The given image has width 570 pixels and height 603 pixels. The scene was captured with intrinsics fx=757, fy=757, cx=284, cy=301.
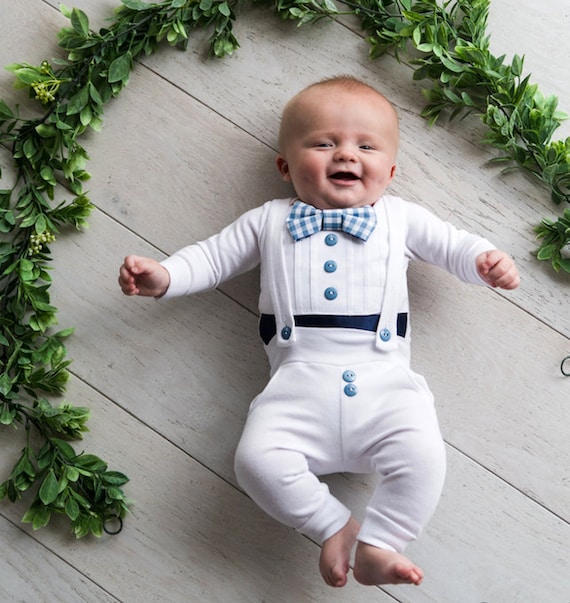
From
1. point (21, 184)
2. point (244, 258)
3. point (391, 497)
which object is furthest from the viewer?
point (21, 184)

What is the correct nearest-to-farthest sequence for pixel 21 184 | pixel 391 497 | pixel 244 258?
1. pixel 391 497
2. pixel 244 258
3. pixel 21 184

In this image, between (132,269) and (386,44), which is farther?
(386,44)

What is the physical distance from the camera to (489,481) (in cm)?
125

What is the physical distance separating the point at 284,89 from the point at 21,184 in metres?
0.49

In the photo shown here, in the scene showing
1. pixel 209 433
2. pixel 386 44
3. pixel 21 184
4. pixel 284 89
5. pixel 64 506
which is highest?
pixel 386 44

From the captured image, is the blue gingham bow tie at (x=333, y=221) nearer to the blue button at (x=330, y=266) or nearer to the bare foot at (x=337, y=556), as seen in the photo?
the blue button at (x=330, y=266)

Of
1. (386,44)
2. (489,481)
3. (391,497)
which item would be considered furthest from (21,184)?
(489,481)

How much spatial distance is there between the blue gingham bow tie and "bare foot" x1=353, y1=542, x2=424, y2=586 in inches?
18.3

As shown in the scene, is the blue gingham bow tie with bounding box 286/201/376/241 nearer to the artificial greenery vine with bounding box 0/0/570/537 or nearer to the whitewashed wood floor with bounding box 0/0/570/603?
the whitewashed wood floor with bounding box 0/0/570/603

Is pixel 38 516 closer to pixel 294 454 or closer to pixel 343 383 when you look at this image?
pixel 294 454

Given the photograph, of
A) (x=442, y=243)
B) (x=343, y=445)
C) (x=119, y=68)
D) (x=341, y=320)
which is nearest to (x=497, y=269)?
(x=442, y=243)

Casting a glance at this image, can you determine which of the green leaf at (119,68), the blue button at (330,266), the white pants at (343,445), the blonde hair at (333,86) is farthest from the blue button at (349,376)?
the green leaf at (119,68)

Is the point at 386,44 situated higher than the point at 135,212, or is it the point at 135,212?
the point at 386,44

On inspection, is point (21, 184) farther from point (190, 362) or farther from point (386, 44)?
point (386, 44)
